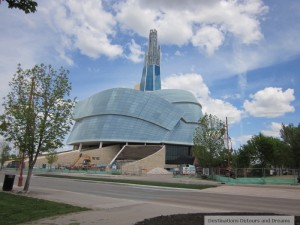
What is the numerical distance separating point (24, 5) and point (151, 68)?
153m

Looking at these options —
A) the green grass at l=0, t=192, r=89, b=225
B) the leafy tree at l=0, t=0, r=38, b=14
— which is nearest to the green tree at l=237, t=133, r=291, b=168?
the green grass at l=0, t=192, r=89, b=225

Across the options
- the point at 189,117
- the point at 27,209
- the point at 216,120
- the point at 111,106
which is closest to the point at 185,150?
the point at 189,117

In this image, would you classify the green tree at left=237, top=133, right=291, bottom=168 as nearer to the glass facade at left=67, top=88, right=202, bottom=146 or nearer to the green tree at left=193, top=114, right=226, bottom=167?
the green tree at left=193, top=114, right=226, bottom=167

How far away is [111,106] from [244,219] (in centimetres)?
10880

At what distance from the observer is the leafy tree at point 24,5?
6.52 m

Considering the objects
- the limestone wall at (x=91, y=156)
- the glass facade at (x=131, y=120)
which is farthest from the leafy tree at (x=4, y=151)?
the glass facade at (x=131, y=120)

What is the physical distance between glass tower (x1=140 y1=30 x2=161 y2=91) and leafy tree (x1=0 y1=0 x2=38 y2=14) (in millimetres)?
149605

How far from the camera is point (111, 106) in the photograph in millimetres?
114438

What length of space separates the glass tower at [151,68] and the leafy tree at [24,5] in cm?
14960

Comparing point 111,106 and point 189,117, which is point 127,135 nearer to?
point 111,106

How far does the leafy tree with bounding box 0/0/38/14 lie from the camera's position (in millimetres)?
6520

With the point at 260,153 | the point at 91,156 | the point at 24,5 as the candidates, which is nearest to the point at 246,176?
the point at 260,153

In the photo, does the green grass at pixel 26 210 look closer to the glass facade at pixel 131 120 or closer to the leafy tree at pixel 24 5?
the leafy tree at pixel 24 5

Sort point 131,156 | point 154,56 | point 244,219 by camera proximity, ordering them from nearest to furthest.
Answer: point 244,219 < point 131,156 < point 154,56
